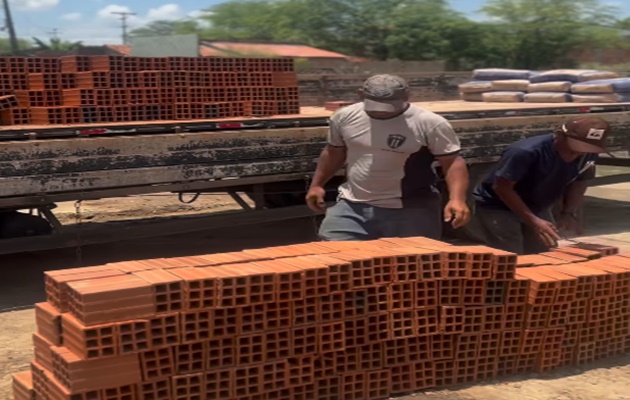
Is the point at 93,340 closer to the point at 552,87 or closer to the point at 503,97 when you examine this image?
the point at 552,87

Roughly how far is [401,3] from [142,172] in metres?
35.1

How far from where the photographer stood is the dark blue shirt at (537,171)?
521 cm

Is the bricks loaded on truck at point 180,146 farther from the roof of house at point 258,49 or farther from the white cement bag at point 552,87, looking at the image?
the roof of house at point 258,49

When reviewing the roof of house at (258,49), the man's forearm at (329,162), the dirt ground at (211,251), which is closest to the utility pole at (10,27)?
the roof of house at (258,49)

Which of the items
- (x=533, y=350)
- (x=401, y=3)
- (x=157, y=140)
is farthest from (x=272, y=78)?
(x=401, y=3)

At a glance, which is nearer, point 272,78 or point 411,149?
point 411,149

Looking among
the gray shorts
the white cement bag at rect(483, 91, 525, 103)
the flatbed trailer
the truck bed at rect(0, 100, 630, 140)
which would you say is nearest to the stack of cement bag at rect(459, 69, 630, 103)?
the white cement bag at rect(483, 91, 525, 103)

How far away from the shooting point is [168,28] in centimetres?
5800

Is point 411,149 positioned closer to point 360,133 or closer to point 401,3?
point 360,133

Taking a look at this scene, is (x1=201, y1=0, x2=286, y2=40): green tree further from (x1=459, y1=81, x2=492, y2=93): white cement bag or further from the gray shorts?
the gray shorts

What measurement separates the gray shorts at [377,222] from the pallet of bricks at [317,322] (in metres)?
0.54

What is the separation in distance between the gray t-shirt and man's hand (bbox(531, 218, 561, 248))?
33.1 inches

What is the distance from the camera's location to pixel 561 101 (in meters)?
11.1

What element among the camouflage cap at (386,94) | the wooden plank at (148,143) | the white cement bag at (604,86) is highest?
the camouflage cap at (386,94)
